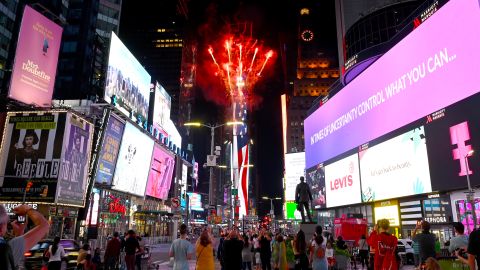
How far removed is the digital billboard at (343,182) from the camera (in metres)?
33.0

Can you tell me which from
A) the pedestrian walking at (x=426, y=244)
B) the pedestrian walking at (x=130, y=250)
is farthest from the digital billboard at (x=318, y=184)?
the pedestrian walking at (x=426, y=244)

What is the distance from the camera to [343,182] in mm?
35531

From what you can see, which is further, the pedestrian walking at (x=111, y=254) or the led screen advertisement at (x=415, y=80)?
the led screen advertisement at (x=415, y=80)

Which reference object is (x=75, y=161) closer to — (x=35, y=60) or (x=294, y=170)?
(x=35, y=60)

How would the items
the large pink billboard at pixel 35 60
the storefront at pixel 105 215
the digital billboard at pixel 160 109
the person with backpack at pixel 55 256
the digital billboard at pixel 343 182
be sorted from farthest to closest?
1. the digital billboard at pixel 160 109
2. the storefront at pixel 105 215
3. the digital billboard at pixel 343 182
4. the large pink billboard at pixel 35 60
5. the person with backpack at pixel 55 256

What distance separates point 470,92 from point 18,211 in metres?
21.0

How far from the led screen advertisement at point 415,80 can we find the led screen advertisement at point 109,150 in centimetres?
2275

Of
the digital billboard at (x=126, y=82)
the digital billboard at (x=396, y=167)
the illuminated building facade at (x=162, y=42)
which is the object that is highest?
the illuminated building facade at (x=162, y=42)

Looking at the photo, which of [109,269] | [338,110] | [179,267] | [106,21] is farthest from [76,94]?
[179,267]

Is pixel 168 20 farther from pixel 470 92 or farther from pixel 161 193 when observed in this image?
pixel 470 92

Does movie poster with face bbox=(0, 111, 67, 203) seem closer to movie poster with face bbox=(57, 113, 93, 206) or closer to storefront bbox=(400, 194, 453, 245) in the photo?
movie poster with face bbox=(57, 113, 93, 206)

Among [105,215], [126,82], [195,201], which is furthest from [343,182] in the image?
[195,201]

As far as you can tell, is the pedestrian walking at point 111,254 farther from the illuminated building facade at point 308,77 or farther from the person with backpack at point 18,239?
the illuminated building facade at point 308,77

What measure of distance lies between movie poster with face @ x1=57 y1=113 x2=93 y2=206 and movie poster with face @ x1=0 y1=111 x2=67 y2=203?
49cm
